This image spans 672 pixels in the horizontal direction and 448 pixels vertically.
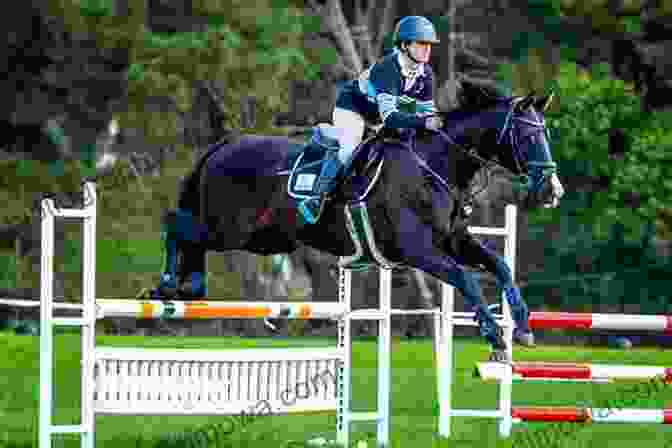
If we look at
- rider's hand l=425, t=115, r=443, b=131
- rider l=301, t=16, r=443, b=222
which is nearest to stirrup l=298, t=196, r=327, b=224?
rider l=301, t=16, r=443, b=222

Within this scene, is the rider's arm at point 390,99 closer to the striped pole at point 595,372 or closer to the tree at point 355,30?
the striped pole at point 595,372

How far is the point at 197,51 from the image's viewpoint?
85.7 feet

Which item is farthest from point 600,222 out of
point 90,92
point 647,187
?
point 90,92

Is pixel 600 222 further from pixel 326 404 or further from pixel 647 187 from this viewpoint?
pixel 326 404

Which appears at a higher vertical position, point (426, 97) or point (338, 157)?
point (426, 97)

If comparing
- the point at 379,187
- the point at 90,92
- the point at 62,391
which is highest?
the point at 90,92

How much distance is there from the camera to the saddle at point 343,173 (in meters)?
9.87

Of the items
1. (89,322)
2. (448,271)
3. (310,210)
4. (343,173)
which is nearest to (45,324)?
(89,322)

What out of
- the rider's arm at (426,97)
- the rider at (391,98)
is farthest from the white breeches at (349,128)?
the rider's arm at (426,97)

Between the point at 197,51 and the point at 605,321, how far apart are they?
678 inches

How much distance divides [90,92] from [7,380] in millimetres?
16829

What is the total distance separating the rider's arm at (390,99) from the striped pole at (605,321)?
137 centimetres

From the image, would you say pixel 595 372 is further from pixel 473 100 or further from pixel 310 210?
pixel 310 210

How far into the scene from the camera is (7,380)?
13578 millimetres
